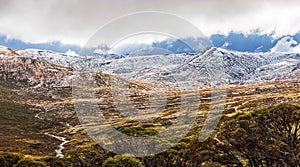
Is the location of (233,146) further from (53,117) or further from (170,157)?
(53,117)

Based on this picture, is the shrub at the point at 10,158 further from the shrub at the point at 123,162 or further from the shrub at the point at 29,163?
the shrub at the point at 123,162

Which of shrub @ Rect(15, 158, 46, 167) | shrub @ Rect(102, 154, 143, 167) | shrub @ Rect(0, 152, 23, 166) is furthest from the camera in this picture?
shrub @ Rect(0, 152, 23, 166)

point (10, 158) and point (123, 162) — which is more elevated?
point (123, 162)

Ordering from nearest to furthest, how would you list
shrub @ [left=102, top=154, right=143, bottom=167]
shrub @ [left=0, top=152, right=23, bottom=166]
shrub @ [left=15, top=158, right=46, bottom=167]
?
shrub @ [left=102, top=154, right=143, bottom=167] → shrub @ [left=15, top=158, right=46, bottom=167] → shrub @ [left=0, top=152, right=23, bottom=166]

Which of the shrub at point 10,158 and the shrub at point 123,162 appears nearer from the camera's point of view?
the shrub at point 123,162

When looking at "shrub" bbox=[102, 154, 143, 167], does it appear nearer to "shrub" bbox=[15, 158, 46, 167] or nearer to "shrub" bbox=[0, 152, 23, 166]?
"shrub" bbox=[15, 158, 46, 167]

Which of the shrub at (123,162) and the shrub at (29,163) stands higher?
the shrub at (123,162)

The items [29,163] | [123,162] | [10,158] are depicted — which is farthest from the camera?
[10,158]

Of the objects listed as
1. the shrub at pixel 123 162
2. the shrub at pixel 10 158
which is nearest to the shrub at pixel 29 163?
the shrub at pixel 10 158

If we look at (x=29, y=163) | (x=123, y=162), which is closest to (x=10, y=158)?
(x=29, y=163)

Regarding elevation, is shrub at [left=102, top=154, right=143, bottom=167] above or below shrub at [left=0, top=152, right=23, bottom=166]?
above

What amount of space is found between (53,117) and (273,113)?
18415 cm

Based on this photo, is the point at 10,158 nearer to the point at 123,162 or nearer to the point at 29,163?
the point at 29,163

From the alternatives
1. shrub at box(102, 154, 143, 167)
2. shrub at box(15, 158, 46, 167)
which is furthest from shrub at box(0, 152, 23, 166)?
shrub at box(102, 154, 143, 167)
